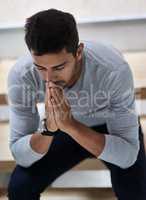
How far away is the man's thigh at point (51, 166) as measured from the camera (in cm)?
116

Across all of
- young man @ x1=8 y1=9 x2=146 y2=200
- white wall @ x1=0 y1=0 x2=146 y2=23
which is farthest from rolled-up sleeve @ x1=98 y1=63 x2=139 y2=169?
white wall @ x1=0 y1=0 x2=146 y2=23

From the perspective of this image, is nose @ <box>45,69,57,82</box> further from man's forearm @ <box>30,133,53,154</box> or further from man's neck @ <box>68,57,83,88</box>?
man's forearm @ <box>30,133,53,154</box>

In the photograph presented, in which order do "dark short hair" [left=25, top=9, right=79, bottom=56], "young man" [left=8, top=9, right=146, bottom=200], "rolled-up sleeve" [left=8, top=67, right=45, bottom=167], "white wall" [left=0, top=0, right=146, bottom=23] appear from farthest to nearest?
"white wall" [left=0, top=0, right=146, bottom=23] → "rolled-up sleeve" [left=8, top=67, right=45, bottom=167] → "young man" [left=8, top=9, right=146, bottom=200] → "dark short hair" [left=25, top=9, right=79, bottom=56]

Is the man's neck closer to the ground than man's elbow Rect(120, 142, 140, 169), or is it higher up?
higher up

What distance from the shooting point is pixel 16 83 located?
3.63 ft

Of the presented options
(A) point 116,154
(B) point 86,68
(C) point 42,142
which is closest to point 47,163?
(C) point 42,142

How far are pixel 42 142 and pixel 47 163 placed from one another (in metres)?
0.10

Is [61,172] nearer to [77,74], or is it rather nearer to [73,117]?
[73,117]

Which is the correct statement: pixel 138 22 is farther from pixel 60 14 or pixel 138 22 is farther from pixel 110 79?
pixel 60 14

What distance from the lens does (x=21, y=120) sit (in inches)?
45.7

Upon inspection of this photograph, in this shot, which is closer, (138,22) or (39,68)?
(39,68)

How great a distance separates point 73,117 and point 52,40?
318mm

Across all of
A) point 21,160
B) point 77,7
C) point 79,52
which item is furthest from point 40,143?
point 77,7

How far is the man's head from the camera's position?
904mm
